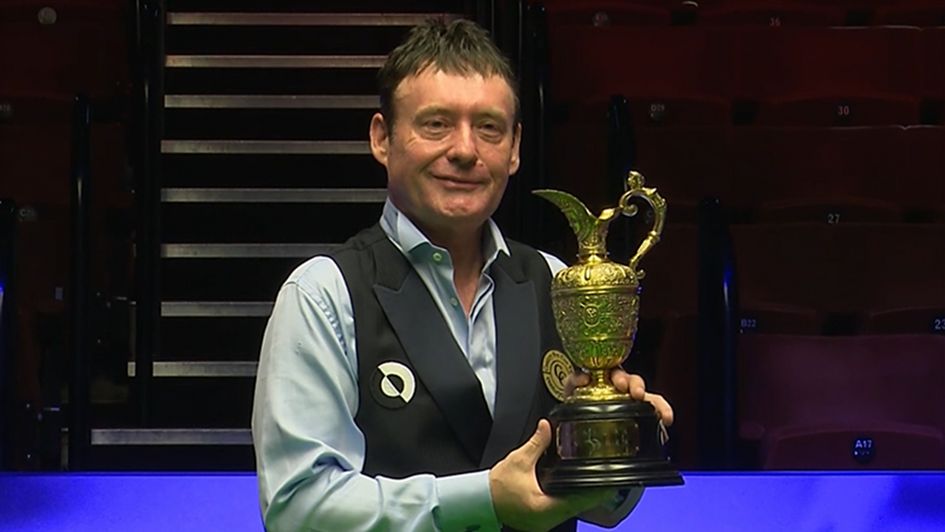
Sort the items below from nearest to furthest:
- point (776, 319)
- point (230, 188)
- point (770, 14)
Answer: point (776, 319) → point (230, 188) → point (770, 14)

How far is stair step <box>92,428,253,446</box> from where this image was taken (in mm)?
4914

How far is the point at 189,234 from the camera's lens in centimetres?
589

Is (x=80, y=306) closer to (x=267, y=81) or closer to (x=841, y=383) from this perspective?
(x=841, y=383)

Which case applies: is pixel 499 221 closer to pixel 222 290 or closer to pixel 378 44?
pixel 222 290

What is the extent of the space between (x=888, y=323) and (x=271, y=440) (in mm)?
3404

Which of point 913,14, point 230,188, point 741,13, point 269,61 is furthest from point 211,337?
point 913,14

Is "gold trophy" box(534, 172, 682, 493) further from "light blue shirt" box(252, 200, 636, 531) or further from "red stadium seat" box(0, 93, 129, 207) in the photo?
"red stadium seat" box(0, 93, 129, 207)

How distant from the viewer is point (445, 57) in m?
1.95

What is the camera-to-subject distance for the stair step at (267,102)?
6.46 meters

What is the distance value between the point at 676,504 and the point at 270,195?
11.2 feet

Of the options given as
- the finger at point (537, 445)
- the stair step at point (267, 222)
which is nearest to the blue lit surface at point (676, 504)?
the finger at point (537, 445)

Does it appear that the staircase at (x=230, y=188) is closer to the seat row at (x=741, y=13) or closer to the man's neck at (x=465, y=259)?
the seat row at (x=741, y=13)

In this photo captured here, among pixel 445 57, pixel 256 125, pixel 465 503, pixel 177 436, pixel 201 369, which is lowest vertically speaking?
pixel 177 436

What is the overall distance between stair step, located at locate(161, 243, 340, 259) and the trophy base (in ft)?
12.6
